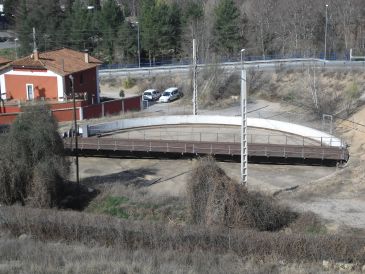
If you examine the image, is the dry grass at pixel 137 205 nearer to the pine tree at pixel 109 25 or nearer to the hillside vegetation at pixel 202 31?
the hillside vegetation at pixel 202 31

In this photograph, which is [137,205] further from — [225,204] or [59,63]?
[59,63]

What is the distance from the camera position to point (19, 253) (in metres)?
14.9

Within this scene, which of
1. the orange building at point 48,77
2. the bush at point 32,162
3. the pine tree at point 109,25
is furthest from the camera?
the pine tree at point 109,25

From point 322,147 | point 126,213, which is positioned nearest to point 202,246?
point 126,213

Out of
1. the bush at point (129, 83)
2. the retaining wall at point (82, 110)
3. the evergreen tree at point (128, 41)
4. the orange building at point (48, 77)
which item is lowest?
the retaining wall at point (82, 110)

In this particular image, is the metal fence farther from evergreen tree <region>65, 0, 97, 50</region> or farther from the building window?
the building window

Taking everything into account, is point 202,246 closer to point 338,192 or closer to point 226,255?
point 226,255

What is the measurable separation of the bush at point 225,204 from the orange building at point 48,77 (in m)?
26.4

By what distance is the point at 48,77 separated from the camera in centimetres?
4738

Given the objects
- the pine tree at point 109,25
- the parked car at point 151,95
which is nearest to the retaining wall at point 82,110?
the parked car at point 151,95

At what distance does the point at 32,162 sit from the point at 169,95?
3147 cm

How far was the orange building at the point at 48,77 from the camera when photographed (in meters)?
47.2

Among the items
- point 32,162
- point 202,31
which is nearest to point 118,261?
point 32,162

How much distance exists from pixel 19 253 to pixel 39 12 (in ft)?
226
